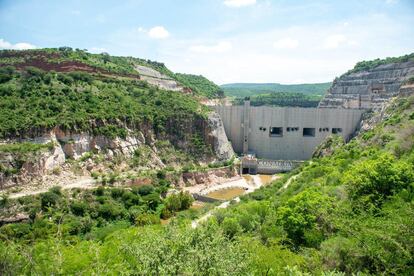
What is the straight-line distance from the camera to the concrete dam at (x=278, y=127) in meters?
50.5

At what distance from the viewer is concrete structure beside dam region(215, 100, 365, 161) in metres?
50.5

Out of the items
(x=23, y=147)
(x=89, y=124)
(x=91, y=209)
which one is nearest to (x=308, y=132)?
(x=89, y=124)

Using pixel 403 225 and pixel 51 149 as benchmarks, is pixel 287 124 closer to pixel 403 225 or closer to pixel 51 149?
pixel 51 149

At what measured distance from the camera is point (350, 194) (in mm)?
15562

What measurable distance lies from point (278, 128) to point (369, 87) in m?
21.7

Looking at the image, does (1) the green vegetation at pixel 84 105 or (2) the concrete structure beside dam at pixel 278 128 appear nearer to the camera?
(1) the green vegetation at pixel 84 105

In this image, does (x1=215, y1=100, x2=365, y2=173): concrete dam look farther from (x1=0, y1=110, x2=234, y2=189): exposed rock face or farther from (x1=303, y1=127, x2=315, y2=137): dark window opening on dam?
(x1=0, y1=110, x2=234, y2=189): exposed rock face

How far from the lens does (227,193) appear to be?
3859 cm

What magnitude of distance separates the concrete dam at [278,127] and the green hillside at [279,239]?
981 inches

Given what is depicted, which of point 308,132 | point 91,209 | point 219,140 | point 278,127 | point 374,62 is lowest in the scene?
point 91,209

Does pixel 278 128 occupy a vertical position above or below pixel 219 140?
above

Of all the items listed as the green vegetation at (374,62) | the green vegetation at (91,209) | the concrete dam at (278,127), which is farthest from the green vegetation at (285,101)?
the green vegetation at (91,209)

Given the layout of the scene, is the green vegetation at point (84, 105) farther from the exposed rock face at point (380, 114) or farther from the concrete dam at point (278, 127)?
the exposed rock face at point (380, 114)

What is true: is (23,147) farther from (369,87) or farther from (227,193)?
(369,87)
